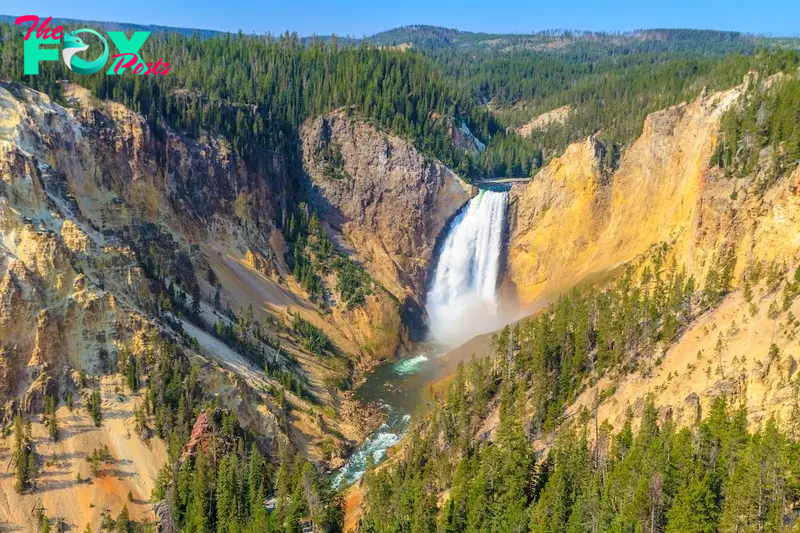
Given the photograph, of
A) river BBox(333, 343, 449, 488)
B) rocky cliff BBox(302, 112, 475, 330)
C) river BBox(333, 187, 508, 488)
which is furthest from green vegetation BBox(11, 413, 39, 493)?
rocky cliff BBox(302, 112, 475, 330)

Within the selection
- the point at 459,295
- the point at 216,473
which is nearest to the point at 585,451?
the point at 216,473

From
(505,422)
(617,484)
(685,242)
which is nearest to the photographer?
(617,484)

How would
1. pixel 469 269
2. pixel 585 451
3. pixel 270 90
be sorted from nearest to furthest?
pixel 585 451, pixel 469 269, pixel 270 90

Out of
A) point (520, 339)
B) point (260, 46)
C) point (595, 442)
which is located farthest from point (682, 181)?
point (260, 46)

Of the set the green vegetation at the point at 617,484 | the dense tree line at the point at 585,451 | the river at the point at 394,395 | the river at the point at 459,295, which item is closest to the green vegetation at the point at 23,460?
the river at the point at 394,395

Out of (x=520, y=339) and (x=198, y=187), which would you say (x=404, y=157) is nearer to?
(x=198, y=187)

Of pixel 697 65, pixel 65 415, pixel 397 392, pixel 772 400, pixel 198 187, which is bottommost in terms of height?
pixel 397 392

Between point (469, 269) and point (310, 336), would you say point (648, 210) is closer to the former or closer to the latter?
point (469, 269)

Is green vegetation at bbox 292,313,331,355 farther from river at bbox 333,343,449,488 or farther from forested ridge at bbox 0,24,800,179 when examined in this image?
forested ridge at bbox 0,24,800,179
